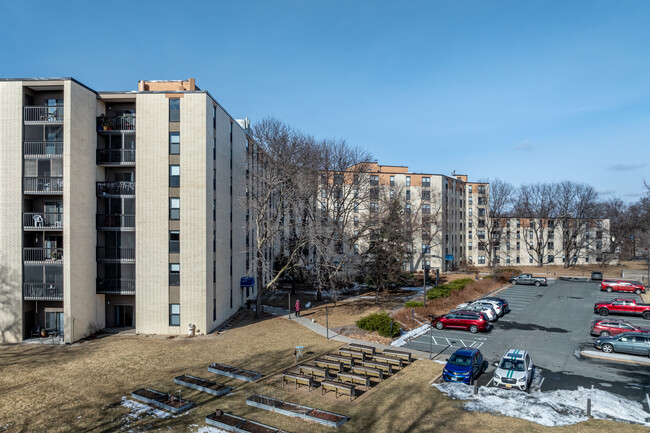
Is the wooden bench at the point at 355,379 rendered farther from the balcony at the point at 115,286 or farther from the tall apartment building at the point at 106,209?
the balcony at the point at 115,286

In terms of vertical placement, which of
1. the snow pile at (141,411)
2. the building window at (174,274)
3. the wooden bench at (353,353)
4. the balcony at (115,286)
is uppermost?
the building window at (174,274)

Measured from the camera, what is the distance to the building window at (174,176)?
95.8 ft

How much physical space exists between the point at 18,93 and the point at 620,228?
365ft

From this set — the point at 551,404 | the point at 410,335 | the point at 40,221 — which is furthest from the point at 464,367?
the point at 40,221

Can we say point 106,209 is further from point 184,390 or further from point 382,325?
point 382,325

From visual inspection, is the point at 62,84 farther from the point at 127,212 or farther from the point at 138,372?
the point at 138,372

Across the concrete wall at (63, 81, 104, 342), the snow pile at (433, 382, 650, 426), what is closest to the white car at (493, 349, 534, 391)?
the snow pile at (433, 382, 650, 426)

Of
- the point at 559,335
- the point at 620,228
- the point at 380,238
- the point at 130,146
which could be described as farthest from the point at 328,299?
the point at 620,228

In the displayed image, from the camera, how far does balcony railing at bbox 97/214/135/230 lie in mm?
29375

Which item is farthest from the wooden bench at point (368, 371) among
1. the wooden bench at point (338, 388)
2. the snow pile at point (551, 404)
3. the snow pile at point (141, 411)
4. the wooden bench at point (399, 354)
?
the snow pile at point (141, 411)

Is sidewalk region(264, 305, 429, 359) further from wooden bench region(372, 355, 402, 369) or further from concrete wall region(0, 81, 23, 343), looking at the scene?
concrete wall region(0, 81, 23, 343)

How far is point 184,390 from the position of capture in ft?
61.4

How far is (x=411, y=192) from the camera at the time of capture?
71875 mm

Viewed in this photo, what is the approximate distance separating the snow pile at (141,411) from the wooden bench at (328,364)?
809 cm
